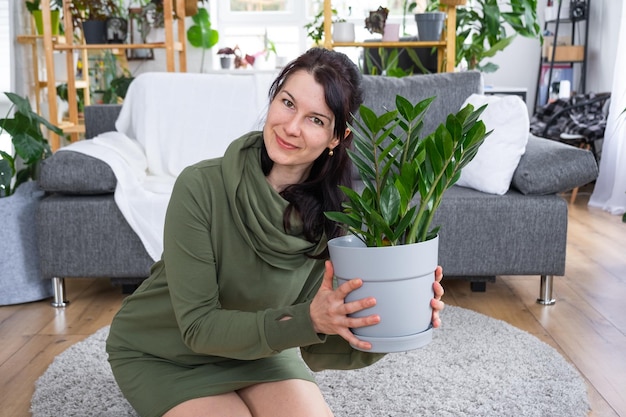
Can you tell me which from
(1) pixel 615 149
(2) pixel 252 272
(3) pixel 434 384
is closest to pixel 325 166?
(2) pixel 252 272

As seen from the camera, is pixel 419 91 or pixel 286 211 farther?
pixel 419 91

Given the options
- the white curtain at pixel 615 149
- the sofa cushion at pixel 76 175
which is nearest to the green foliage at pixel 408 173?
the sofa cushion at pixel 76 175

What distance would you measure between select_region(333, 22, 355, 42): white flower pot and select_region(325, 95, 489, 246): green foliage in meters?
3.26

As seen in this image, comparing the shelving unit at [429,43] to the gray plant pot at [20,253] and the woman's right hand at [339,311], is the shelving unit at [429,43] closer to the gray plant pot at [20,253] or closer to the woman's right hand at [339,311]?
the gray plant pot at [20,253]

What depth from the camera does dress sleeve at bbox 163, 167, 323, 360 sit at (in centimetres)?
129

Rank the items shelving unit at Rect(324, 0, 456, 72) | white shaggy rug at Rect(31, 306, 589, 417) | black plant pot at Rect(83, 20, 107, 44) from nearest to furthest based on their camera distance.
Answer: white shaggy rug at Rect(31, 306, 589, 417), shelving unit at Rect(324, 0, 456, 72), black plant pot at Rect(83, 20, 107, 44)

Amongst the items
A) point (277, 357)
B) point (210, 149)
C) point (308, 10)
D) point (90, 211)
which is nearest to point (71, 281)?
point (90, 211)

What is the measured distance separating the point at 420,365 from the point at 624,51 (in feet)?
11.9

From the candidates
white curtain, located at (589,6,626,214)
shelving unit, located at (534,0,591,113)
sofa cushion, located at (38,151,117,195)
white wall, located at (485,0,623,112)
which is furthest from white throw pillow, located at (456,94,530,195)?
shelving unit, located at (534,0,591,113)

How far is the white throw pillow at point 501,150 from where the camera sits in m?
2.96

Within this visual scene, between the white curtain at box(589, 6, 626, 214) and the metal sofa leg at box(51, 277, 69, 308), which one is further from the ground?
the white curtain at box(589, 6, 626, 214)

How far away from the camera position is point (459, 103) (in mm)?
3406

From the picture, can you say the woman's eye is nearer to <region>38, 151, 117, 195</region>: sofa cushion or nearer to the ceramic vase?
<region>38, 151, 117, 195</region>: sofa cushion

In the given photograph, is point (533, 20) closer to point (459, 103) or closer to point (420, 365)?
point (459, 103)
